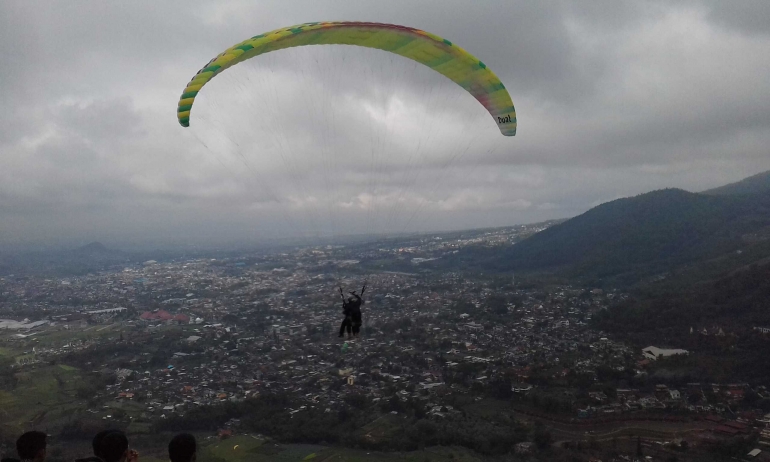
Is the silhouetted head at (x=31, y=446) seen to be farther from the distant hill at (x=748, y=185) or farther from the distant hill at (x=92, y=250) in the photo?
the distant hill at (x=92, y=250)

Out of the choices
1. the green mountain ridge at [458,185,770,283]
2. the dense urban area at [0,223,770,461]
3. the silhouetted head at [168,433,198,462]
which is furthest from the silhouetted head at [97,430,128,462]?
the green mountain ridge at [458,185,770,283]

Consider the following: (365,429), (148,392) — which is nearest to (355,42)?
(365,429)

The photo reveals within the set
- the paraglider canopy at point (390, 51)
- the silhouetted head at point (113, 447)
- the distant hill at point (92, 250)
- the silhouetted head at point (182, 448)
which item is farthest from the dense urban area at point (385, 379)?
the distant hill at point (92, 250)

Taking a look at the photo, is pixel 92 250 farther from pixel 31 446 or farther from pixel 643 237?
pixel 31 446

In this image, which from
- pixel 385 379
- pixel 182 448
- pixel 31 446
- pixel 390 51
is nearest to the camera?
pixel 31 446

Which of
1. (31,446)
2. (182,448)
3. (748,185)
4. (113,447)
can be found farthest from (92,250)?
(748,185)

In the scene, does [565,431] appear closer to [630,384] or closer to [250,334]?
[630,384]
